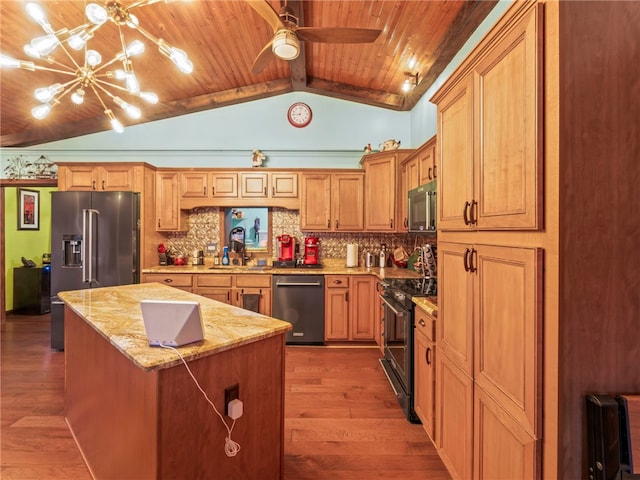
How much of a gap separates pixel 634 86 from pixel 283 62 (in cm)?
367

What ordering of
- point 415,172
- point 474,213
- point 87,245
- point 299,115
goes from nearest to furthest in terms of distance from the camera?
point 474,213 < point 415,172 < point 87,245 < point 299,115

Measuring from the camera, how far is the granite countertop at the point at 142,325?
3.79 feet

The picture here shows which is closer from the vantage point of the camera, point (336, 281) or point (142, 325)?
point (142, 325)

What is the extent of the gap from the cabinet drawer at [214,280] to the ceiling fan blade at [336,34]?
2766 millimetres

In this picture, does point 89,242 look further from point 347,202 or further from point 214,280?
point 347,202

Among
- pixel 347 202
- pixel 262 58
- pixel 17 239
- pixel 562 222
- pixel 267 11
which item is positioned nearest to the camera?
pixel 562 222

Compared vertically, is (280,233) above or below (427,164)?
below

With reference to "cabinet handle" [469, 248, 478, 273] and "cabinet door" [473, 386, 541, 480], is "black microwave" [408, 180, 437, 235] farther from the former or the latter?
"cabinet door" [473, 386, 541, 480]

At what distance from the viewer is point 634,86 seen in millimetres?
962

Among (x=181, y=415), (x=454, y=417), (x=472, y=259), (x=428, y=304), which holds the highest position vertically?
(x=472, y=259)

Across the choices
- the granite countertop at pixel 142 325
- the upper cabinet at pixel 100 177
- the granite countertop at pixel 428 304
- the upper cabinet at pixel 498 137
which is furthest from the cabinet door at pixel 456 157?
the upper cabinet at pixel 100 177

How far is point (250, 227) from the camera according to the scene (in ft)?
14.7

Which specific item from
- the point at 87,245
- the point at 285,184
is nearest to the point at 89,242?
the point at 87,245

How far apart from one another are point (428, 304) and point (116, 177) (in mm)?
4030
